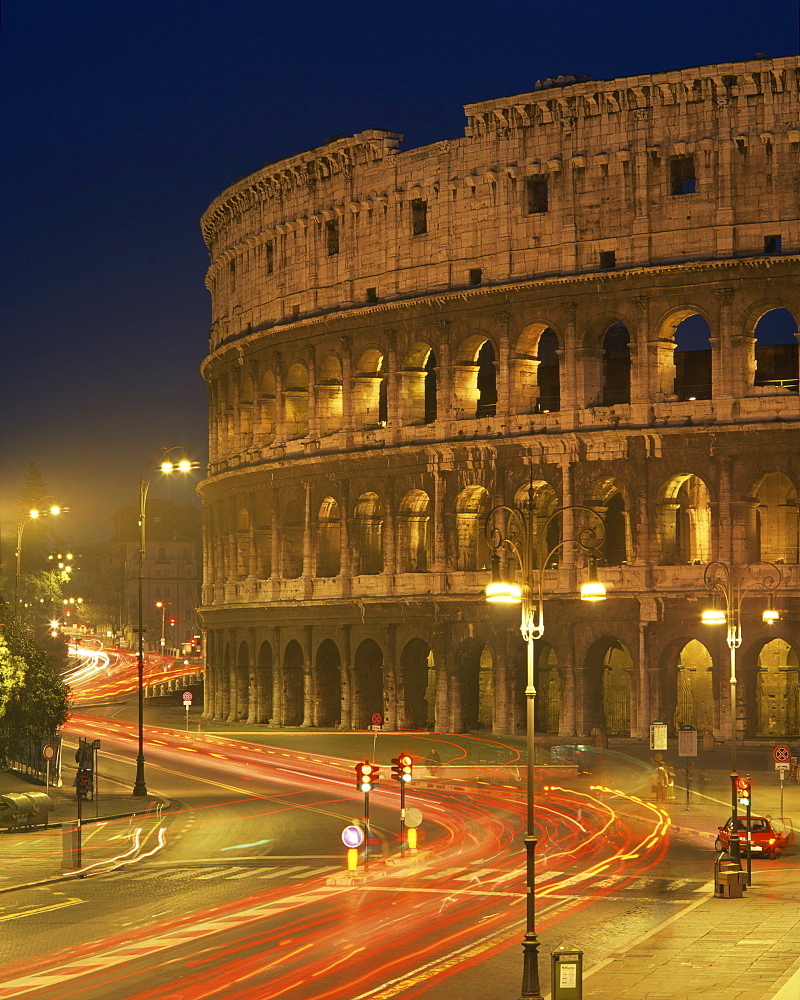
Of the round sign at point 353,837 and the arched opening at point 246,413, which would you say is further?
the arched opening at point 246,413

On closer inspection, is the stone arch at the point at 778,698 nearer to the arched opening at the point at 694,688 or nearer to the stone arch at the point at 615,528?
the arched opening at the point at 694,688

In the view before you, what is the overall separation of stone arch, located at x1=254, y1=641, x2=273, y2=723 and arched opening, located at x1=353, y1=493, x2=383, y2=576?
7729 mm

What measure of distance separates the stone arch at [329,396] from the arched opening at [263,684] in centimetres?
1045

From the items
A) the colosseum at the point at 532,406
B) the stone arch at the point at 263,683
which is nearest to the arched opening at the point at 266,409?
the colosseum at the point at 532,406

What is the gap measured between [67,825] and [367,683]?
26100 mm

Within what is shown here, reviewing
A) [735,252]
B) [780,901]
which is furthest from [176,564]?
[780,901]

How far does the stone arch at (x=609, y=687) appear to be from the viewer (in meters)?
58.9

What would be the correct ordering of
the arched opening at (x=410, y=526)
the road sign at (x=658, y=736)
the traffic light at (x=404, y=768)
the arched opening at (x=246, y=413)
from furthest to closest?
the arched opening at (x=246, y=413), the arched opening at (x=410, y=526), the road sign at (x=658, y=736), the traffic light at (x=404, y=768)

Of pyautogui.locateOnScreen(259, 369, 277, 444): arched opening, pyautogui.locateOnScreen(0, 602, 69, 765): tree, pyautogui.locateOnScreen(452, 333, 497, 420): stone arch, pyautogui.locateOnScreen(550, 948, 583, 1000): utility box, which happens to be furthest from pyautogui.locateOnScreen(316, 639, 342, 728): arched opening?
pyautogui.locateOnScreen(550, 948, 583, 1000): utility box

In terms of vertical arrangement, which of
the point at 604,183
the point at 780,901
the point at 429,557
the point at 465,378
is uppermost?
the point at 604,183

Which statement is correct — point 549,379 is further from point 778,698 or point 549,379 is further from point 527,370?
point 778,698

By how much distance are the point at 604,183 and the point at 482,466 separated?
1094cm

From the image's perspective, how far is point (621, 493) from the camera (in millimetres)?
62500

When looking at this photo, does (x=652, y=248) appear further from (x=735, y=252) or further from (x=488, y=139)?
(x=488, y=139)
